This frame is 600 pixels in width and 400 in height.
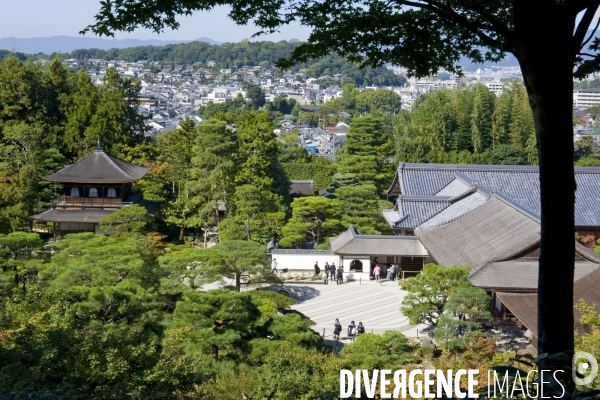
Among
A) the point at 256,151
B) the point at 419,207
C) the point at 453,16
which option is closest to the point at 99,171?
the point at 256,151

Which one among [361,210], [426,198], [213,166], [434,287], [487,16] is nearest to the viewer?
[487,16]

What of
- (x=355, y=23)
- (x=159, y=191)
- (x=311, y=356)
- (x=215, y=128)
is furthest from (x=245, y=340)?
(x=159, y=191)

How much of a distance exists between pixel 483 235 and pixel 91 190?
12911 millimetres

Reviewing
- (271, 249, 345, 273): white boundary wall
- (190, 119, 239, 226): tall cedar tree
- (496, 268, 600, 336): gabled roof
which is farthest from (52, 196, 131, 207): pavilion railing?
(496, 268, 600, 336): gabled roof

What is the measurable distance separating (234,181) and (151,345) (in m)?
14.1

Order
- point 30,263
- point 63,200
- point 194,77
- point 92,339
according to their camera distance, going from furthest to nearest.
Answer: point 194,77 → point 63,200 → point 30,263 → point 92,339

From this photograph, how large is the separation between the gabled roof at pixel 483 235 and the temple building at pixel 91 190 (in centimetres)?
1003

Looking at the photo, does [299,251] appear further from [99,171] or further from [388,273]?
[99,171]

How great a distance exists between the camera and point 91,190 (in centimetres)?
2275

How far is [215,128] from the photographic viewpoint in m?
21.0

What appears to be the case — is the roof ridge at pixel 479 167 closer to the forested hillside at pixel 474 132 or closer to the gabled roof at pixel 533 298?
the forested hillside at pixel 474 132

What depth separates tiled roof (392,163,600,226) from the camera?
22.3 meters

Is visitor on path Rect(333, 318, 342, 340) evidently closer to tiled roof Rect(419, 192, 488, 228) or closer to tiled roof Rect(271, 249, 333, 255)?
tiled roof Rect(271, 249, 333, 255)

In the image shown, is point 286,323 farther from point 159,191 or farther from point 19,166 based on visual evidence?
point 19,166
